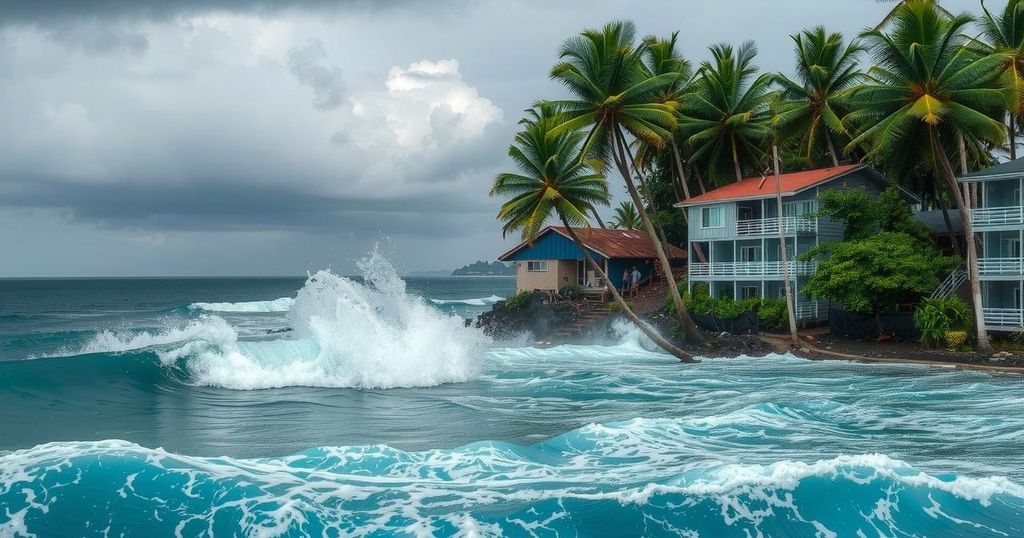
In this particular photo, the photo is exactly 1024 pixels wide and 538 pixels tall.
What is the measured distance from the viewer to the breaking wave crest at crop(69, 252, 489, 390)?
23.6 meters

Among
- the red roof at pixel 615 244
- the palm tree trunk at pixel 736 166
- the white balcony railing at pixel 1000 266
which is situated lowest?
the white balcony railing at pixel 1000 266

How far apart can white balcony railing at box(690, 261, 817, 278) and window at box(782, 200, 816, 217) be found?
98.6 inches

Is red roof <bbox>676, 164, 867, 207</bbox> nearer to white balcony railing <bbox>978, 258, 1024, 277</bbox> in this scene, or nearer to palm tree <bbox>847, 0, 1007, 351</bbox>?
palm tree <bbox>847, 0, 1007, 351</bbox>

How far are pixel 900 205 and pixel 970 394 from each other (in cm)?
1492

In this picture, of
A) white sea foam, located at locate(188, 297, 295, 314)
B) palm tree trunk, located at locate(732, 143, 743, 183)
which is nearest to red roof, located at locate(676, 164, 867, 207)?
palm tree trunk, located at locate(732, 143, 743, 183)

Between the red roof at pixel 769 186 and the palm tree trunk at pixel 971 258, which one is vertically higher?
the red roof at pixel 769 186

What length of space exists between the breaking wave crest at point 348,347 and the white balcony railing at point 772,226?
51.0 feet

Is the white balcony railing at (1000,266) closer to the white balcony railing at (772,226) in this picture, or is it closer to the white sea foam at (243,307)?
the white balcony railing at (772,226)

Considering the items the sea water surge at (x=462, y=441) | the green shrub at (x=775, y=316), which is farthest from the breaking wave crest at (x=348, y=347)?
the green shrub at (x=775, y=316)

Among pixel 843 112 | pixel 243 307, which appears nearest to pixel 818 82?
pixel 843 112

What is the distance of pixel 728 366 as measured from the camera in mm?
28547

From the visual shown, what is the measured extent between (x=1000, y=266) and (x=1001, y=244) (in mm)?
2387

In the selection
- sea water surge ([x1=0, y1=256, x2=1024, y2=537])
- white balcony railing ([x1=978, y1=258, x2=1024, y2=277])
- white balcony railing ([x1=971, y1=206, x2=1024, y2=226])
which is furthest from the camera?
white balcony railing ([x1=971, y1=206, x2=1024, y2=226])

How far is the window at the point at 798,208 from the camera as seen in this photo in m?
37.1
